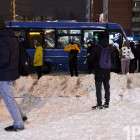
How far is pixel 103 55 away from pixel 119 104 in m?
1.54

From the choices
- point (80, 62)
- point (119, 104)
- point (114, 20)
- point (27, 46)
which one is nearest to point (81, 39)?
point (80, 62)

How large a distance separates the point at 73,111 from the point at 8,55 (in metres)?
2.61

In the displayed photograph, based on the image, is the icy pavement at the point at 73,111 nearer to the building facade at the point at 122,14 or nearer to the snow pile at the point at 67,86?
the snow pile at the point at 67,86

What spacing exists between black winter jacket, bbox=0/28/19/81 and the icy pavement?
1.02 m

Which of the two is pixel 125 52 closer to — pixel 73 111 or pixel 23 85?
pixel 23 85

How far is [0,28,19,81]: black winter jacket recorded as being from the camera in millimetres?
4871

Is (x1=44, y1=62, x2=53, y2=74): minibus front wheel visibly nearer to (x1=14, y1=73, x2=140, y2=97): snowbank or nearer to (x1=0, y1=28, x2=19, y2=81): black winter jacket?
(x1=14, y1=73, x2=140, y2=97): snowbank

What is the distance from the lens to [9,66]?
4.98 metres

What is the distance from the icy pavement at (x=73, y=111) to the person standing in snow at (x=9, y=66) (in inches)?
15.2

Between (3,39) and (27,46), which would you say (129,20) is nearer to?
(27,46)

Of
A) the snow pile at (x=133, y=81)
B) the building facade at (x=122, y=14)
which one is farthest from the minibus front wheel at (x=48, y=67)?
the building facade at (x=122, y=14)

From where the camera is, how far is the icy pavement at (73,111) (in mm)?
4941

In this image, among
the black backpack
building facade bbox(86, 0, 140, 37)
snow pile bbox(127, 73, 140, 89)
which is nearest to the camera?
the black backpack

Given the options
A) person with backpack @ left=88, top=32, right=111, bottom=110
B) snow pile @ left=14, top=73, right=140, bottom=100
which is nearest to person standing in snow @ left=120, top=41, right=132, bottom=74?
snow pile @ left=14, top=73, right=140, bottom=100
